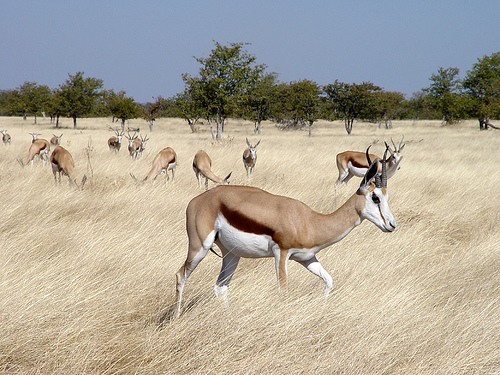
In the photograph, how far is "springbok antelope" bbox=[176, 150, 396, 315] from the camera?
12.3ft

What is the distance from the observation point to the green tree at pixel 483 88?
125 feet

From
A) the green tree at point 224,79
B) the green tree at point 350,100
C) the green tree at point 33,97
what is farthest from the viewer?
the green tree at point 33,97

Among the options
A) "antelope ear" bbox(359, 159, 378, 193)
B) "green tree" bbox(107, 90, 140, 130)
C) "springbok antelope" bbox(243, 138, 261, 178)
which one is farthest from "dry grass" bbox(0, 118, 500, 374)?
"green tree" bbox(107, 90, 140, 130)

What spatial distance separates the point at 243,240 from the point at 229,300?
655 mm

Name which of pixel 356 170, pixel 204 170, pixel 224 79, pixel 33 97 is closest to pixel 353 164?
pixel 356 170

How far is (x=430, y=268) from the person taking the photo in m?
5.39

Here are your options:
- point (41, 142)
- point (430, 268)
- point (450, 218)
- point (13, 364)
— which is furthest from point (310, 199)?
point (41, 142)

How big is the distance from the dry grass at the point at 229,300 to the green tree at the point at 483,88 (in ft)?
113

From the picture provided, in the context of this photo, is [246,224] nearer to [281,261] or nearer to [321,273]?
[281,261]

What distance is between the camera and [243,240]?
375 centimetres

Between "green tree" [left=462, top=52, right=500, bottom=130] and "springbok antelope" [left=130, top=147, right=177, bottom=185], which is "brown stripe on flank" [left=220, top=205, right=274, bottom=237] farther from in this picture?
"green tree" [left=462, top=52, right=500, bottom=130]

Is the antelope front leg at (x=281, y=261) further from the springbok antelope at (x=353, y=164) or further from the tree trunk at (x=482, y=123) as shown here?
the tree trunk at (x=482, y=123)

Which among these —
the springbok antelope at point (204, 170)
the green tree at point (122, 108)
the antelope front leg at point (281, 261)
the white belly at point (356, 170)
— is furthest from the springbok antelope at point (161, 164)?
the green tree at point (122, 108)

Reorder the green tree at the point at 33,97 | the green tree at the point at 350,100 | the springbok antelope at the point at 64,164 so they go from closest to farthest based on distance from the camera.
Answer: the springbok antelope at the point at 64,164 → the green tree at the point at 350,100 → the green tree at the point at 33,97
